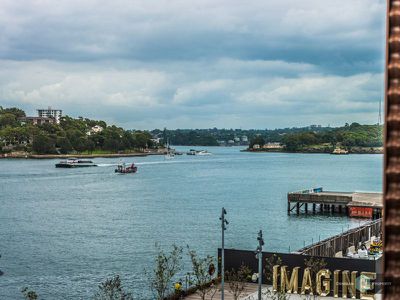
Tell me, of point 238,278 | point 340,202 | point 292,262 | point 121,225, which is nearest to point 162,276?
point 238,278

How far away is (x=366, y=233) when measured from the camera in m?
44.8

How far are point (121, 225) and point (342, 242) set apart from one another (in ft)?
93.8

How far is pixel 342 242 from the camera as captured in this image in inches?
1497

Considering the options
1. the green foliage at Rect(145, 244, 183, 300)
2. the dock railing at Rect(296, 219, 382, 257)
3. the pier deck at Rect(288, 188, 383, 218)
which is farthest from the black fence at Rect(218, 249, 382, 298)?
the pier deck at Rect(288, 188, 383, 218)

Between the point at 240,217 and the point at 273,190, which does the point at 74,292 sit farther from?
the point at 273,190

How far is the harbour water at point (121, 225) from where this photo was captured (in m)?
40.8

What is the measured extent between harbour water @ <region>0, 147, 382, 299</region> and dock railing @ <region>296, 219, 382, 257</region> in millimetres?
7487

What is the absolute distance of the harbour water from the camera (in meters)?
40.8

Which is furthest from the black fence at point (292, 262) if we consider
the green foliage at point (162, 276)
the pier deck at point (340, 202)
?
the pier deck at point (340, 202)

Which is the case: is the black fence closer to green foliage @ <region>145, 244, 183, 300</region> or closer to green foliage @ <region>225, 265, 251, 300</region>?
green foliage @ <region>225, 265, 251, 300</region>

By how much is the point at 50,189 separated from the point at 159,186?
1778 cm

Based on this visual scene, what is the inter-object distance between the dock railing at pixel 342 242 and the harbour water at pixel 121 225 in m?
7.49

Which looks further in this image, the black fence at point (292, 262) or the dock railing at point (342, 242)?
the dock railing at point (342, 242)

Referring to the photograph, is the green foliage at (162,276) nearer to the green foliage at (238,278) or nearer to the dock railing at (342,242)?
the green foliage at (238,278)
